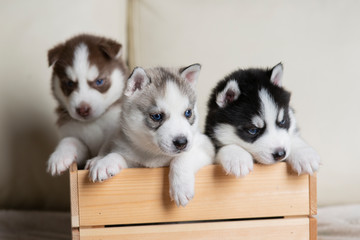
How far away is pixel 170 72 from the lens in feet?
6.83

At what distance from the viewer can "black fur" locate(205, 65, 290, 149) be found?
201 cm

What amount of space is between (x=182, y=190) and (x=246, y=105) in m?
0.59

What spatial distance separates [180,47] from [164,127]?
154 cm

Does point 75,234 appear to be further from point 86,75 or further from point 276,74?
point 276,74

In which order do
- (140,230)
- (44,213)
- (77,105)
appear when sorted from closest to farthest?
1. (140,230)
2. (77,105)
3. (44,213)

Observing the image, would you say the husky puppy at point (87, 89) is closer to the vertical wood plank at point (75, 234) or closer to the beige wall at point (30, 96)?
the vertical wood plank at point (75, 234)

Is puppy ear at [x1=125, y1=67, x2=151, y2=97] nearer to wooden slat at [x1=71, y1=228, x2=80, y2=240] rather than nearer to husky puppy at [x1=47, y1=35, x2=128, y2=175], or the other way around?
husky puppy at [x1=47, y1=35, x2=128, y2=175]

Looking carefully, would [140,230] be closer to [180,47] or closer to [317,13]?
[180,47]

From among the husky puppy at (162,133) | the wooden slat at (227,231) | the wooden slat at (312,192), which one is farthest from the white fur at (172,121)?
the wooden slat at (312,192)

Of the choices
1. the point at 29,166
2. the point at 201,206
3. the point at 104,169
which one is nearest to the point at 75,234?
the point at 104,169

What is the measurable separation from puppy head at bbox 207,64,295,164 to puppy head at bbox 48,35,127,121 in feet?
2.22

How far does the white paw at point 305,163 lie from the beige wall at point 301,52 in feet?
4.52

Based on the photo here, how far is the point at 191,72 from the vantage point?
2.08 m

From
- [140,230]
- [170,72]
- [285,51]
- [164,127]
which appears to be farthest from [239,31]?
[140,230]
